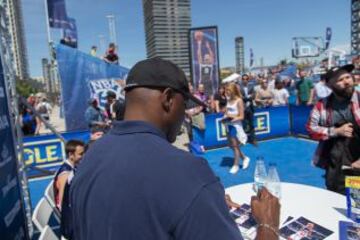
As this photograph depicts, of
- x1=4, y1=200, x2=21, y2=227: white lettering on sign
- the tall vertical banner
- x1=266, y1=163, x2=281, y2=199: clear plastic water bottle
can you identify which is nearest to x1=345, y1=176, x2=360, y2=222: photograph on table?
x1=266, y1=163, x2=281, y2=199: clear plastic water bottle

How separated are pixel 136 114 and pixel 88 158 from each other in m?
0.22

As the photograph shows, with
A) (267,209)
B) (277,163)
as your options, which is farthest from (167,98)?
(277,163)

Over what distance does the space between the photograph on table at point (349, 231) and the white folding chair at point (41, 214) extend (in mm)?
2112

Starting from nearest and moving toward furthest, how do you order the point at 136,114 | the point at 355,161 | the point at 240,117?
the point at 136,114 → the point at 355,161 → the point at 240,117

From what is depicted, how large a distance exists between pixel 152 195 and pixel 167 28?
132ft

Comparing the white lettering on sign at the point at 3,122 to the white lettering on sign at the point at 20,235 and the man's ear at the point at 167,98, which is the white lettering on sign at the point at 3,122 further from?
the man's ear at the point at 167,98

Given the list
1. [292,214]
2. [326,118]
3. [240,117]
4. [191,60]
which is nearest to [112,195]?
[292,214]

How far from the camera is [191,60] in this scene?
39.4 ft

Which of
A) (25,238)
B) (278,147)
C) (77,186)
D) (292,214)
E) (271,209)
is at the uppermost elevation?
(77,186)

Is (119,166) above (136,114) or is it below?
below

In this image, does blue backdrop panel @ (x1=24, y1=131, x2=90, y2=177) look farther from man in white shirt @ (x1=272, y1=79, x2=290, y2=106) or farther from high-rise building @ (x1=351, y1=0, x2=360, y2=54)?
high-rise building @ (x1=351, y1=0, x2=360, y2=54)

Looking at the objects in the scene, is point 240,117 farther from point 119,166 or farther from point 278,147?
point 119,166

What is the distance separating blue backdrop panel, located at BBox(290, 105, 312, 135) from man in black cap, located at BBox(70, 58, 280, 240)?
28.4 ft

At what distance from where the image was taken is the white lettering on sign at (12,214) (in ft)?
9.14
